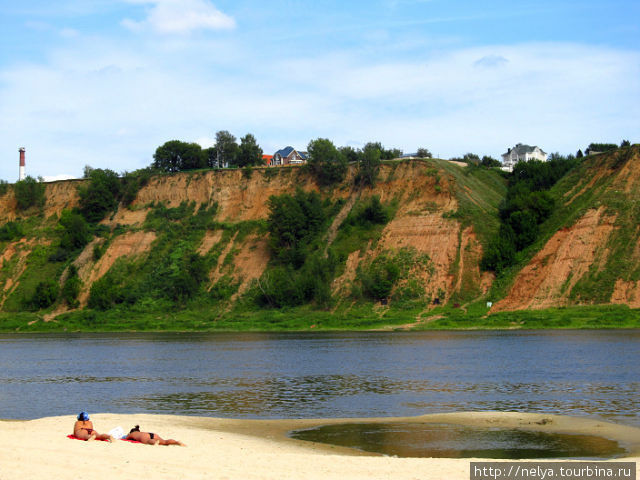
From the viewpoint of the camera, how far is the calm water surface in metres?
Answer: 26.8

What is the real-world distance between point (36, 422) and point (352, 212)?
65726 mm

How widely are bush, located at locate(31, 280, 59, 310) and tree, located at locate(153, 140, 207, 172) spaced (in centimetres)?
2774

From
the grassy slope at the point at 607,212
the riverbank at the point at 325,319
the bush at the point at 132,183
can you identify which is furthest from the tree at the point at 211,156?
the grassy slope at the point at 607,212

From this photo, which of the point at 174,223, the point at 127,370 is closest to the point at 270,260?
the point at 174,223

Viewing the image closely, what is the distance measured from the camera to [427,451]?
18719mm

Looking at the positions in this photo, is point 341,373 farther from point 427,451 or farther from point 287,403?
point 427,451

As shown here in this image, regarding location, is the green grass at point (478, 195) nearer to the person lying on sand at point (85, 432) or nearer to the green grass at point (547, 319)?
the green grass at point (547, 319)

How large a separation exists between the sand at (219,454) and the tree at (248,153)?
8443 cm

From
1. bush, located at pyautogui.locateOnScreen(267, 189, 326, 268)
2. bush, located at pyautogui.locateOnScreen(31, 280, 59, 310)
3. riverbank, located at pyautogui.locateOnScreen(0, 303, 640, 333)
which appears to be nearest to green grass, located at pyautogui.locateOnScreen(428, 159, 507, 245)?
riverbank, located at pyautogui.locateOnScreen(0, 303, 640, 333)

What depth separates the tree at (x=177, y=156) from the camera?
352ft

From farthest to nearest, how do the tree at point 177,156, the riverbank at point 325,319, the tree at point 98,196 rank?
the tree at point 177,156 → the tree at point 98,196 → the riverbank at point 325,319

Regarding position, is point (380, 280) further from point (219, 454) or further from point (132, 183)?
point (219, 454)

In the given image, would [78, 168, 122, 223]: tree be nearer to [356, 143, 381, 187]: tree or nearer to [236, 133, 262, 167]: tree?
[236, 133, 262, 167]: tree

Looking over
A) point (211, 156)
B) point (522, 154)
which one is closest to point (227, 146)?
point (211, 156)
